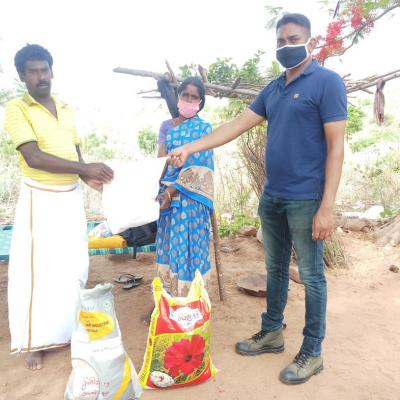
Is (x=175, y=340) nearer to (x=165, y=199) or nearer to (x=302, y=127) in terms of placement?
(x=165, y=199)

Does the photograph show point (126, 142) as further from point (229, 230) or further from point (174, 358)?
point (174, 358)

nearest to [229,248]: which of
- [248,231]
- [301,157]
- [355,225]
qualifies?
[248,231]

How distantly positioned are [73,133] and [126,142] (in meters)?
9.61

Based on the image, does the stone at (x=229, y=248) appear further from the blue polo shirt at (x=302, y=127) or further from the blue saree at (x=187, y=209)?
the blue polo shirt at (x=302, y=127)

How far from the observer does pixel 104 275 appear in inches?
170

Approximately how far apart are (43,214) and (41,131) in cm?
51

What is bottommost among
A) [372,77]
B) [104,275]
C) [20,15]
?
[104,275]

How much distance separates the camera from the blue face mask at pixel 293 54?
7.01ft

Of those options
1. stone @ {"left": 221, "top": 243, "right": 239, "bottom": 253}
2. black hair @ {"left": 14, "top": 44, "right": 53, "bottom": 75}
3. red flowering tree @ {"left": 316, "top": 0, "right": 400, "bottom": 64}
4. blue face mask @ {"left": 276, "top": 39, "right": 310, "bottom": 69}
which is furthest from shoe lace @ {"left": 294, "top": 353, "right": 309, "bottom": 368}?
red flowering tree @ {"left": 316, "top": 0, "right": 400, "bottom": 64}

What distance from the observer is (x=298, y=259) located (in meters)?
2.30

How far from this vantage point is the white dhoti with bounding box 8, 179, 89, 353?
249cm

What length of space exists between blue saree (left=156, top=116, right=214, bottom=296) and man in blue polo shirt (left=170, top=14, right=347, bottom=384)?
0.94 ft

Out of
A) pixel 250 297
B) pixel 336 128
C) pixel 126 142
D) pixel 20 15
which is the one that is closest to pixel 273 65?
pixel 336 128

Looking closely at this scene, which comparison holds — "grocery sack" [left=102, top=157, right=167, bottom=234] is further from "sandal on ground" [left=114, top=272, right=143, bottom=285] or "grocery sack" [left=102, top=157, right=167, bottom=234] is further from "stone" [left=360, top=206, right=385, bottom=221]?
"stone" [left=360, top=206, right=385, bottom=221]
